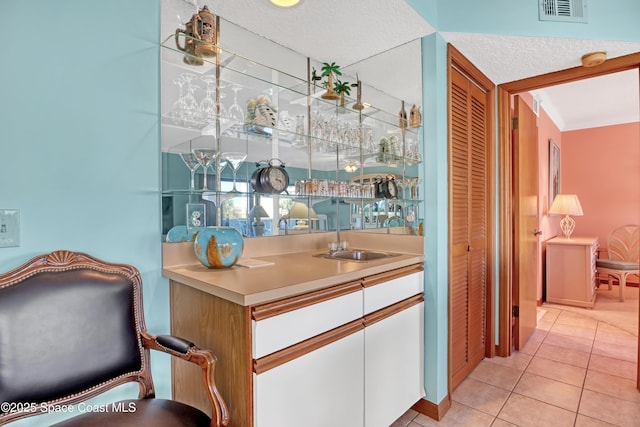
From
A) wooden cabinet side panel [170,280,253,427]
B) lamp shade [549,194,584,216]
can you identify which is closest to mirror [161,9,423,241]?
wooden cabinet side panel [170,280,253,427]

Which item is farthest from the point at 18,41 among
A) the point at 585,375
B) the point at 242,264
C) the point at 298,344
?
the point at 585,375

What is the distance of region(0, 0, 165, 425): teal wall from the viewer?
113 centimetres

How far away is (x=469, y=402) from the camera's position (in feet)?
7.08

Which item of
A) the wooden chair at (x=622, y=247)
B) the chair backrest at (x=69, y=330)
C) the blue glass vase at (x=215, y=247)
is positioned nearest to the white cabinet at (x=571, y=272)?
the wooden chair at (x=622, y=247)

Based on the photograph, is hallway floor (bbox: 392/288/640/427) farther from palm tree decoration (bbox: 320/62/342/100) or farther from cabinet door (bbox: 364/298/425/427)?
palm tree decoration (bbox: 320/62/342/100)

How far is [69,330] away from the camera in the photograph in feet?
3.65

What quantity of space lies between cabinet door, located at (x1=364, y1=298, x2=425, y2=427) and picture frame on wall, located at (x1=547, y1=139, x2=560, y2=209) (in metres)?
3.75

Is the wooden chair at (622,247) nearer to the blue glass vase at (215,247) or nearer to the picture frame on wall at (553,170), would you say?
the picture frame on wall at (553,170)

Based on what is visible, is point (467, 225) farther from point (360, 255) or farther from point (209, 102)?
point (209, 102)

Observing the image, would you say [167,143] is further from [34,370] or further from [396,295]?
[396,295]

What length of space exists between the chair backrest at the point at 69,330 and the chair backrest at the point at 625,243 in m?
5.93

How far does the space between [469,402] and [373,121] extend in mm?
1952

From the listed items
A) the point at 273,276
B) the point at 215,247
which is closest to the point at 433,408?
the point at 273,276

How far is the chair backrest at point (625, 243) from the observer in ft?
15.5
